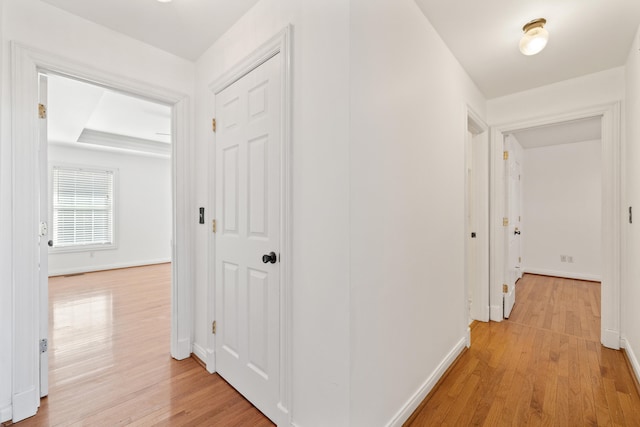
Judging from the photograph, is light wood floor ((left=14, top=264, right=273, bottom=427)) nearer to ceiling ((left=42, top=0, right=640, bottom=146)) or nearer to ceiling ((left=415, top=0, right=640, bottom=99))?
ceiling ((left=42, top=0, right=640, bottom=146))

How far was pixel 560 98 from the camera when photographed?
273cm

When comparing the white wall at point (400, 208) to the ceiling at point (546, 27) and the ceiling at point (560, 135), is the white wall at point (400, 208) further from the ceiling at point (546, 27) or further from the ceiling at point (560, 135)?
the ceiling at point (560, 135)

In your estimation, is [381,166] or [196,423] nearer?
[381,166]

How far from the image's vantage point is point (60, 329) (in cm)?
295

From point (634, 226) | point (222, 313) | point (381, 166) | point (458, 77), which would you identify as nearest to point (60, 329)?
point (222, 313)

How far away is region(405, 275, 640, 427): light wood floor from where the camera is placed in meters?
1.67

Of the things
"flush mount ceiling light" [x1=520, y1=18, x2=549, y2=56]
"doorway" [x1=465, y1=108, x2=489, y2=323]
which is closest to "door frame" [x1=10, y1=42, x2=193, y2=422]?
"flush mount ceiling light" [x1=520, y1=18, x2=549, y2=56]

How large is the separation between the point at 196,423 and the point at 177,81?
2.45 meters

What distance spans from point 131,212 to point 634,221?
25.4 ft

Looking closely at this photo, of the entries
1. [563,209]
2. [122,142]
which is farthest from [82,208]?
[563,209]

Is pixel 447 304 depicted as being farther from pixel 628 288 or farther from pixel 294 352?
pixel 628 288

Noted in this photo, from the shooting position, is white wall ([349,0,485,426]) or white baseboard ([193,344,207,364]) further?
white baseboard ([193,344,207,364])

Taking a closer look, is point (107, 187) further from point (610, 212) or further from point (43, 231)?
point (610, 212)

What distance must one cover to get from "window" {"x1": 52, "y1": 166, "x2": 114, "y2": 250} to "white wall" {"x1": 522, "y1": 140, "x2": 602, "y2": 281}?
857 centimetres
